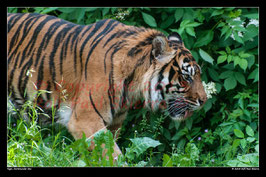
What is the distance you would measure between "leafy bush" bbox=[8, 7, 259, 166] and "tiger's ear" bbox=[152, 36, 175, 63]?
1.59 feet

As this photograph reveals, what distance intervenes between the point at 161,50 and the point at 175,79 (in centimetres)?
32

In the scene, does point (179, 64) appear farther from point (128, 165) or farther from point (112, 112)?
point (128, 165)

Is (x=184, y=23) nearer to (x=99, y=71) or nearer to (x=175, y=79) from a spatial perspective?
(x=175, y=79)

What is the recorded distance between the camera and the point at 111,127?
4.16 metres

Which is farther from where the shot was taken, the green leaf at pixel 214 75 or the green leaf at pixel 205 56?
the green leaf at pixel 214 75

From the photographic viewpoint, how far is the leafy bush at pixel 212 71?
14.1 ft

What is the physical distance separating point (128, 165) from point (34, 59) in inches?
60.2

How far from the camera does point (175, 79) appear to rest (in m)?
3.94

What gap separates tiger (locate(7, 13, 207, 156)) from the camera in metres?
3.82

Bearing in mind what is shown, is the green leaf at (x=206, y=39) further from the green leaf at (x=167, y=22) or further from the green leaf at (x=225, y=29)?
the green leaf at (x=167, y=22)

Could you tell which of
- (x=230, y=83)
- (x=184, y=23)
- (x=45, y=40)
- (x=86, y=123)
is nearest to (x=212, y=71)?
(x=230, y=83)

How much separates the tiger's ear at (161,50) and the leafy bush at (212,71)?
484 mm

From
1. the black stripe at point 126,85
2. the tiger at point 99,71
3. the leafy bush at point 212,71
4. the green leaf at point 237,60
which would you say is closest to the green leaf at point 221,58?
the leafy bush at point 212,71
